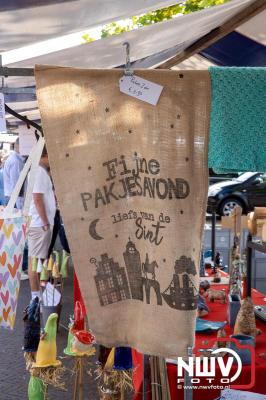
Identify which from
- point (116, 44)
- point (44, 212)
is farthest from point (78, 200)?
point (44, 212)

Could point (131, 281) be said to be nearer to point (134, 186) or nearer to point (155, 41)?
point (134, 186)

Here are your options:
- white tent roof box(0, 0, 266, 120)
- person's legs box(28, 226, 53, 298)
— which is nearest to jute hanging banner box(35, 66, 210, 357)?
white tent roof box(0, 0, 266, 120)

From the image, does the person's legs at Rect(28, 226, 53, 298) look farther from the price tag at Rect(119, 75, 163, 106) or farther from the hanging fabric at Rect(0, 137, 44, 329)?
the price tag at Rect(119, 75, 163, 106)

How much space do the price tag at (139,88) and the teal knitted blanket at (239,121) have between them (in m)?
0.20

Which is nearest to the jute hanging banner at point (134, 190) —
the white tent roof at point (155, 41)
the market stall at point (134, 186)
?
the market stall at point (134, 186)

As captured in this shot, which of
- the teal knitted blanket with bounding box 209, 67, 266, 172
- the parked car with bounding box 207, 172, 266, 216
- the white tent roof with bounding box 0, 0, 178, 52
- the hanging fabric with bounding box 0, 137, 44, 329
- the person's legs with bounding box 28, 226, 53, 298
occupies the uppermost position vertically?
the white tent roof with bounding box 0, 0, 178, 52

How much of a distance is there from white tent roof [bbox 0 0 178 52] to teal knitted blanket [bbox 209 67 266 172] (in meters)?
0.91

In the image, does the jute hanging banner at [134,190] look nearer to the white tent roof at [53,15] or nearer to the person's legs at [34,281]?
the white tent roof at [53,15]

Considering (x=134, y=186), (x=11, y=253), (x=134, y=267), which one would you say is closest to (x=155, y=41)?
(x=11, y=253)

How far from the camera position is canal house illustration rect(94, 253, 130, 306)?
198 cm

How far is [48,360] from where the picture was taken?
2707mm

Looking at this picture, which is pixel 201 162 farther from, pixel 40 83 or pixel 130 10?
pixel 130 10

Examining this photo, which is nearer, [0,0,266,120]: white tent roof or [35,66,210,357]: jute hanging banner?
[35,66,210,357]: jute hanging banner

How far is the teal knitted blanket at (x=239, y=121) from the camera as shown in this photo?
1931 millimetres
